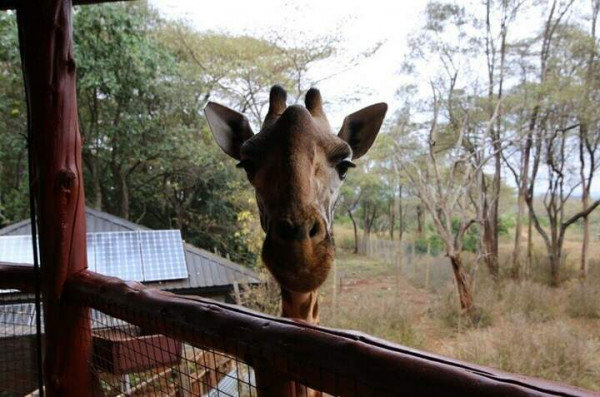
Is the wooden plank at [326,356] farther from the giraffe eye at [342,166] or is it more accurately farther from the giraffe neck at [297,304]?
the giraffe eye at [342,166]

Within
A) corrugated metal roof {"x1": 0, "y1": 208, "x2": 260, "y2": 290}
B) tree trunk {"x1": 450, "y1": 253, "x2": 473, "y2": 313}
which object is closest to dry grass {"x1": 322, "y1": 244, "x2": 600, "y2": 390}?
tree trunk {"x1": 450, "y1": 253, "x2": 473, "y2": 313}

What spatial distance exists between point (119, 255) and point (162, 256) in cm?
45

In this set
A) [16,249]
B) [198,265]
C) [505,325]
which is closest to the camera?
[16,249]

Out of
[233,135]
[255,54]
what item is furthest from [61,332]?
[255,54]

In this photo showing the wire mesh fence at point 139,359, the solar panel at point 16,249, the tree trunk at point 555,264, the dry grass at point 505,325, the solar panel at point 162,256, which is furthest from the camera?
the tree trunk at point 555,264

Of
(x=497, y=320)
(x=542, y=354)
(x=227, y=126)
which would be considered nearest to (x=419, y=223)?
(x=497, y=320)

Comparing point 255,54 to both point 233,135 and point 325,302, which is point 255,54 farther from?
point 233,135

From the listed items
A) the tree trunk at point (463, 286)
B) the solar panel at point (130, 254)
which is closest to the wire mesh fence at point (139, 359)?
the solar panel at point (130, 254)

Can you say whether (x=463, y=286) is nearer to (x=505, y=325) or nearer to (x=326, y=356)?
(x=505, y=325)

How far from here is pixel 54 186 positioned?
138 cm

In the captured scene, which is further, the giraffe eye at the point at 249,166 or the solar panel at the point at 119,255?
the solar panel at the point at 119,255

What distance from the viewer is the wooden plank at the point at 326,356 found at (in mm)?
457

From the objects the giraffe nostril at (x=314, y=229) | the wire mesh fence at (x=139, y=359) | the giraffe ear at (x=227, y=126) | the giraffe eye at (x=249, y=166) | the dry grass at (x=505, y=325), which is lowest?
the dry grass at (x=505, y=325)

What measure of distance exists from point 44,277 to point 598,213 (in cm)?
938
